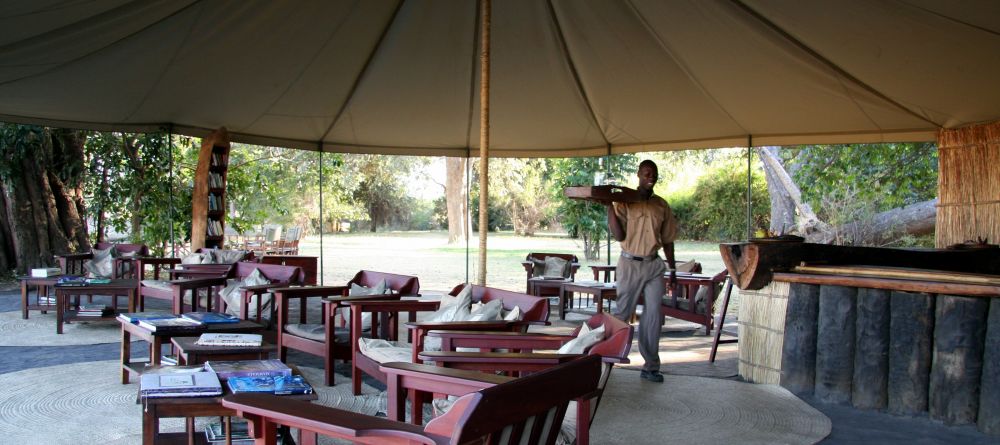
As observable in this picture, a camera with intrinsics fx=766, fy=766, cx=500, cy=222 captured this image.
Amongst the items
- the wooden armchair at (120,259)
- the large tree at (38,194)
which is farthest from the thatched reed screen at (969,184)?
the large tree at (38,194)

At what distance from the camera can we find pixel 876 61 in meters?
6.25

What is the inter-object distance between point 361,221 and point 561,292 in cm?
2417

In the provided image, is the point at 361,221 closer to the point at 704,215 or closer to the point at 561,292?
the point at 704,215

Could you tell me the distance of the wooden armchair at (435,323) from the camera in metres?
4.09

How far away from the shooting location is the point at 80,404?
15.1ft

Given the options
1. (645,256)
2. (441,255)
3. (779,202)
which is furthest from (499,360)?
(441,255)

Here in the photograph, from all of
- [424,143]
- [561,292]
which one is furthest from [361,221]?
[561,292]

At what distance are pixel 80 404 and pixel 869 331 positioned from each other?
16.0 ft

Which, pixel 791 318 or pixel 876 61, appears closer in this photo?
pixel 791 318

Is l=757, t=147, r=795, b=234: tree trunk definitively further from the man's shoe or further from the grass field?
the man's shoe

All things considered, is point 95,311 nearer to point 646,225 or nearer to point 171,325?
point 171,325

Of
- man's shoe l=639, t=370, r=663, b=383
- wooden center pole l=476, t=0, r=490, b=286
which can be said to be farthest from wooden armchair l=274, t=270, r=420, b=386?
man's shoe l=639, t=370, r=663, b=383

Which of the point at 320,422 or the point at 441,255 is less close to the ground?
the point at 320,422

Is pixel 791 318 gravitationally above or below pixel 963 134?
below
